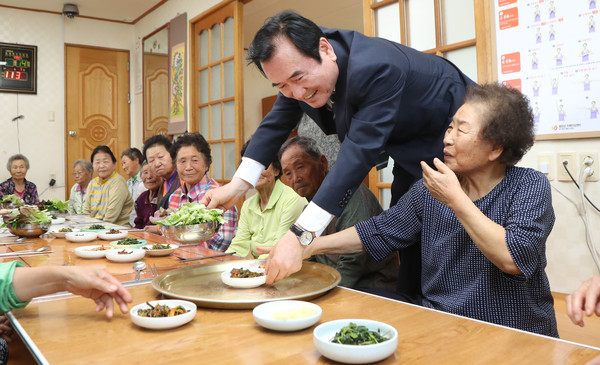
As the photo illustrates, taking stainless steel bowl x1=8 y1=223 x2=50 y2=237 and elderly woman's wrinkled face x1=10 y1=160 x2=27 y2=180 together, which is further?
elderly woman's wrinkled face x1=10 y1=160 x2=27 y2=180

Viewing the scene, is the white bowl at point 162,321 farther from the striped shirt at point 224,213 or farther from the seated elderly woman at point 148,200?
the seated elderly woman at point 148,200

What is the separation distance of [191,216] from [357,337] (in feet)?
2.80

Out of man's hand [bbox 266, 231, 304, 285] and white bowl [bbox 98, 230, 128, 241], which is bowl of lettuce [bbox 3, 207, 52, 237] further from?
man's hand [bbox 266, 231, 304, 285]

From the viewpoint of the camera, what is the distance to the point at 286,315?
0.98 meters

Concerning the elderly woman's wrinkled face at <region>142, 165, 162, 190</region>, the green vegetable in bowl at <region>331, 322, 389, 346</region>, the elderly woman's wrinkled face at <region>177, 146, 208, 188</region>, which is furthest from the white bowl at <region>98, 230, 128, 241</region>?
the green vegetable in bowl at <region>331, 322, 389, 346</region>

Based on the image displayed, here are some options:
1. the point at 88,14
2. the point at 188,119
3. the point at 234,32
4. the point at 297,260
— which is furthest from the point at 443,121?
the point at 88,14

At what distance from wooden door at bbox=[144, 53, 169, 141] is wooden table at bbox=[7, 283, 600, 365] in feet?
17.3

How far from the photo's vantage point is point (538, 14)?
2209 millimetres

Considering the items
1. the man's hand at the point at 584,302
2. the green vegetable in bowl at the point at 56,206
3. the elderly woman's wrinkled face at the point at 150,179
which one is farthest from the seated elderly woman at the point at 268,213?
the green vegetable in bowl at the point at 56,206

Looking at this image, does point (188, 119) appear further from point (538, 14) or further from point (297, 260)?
point (297, 260)

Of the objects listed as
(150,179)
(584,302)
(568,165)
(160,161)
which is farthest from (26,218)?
(568,165)

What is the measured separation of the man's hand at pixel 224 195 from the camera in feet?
5.76

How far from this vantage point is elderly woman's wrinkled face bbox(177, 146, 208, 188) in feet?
9.53

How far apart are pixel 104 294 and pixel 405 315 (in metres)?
0.64
